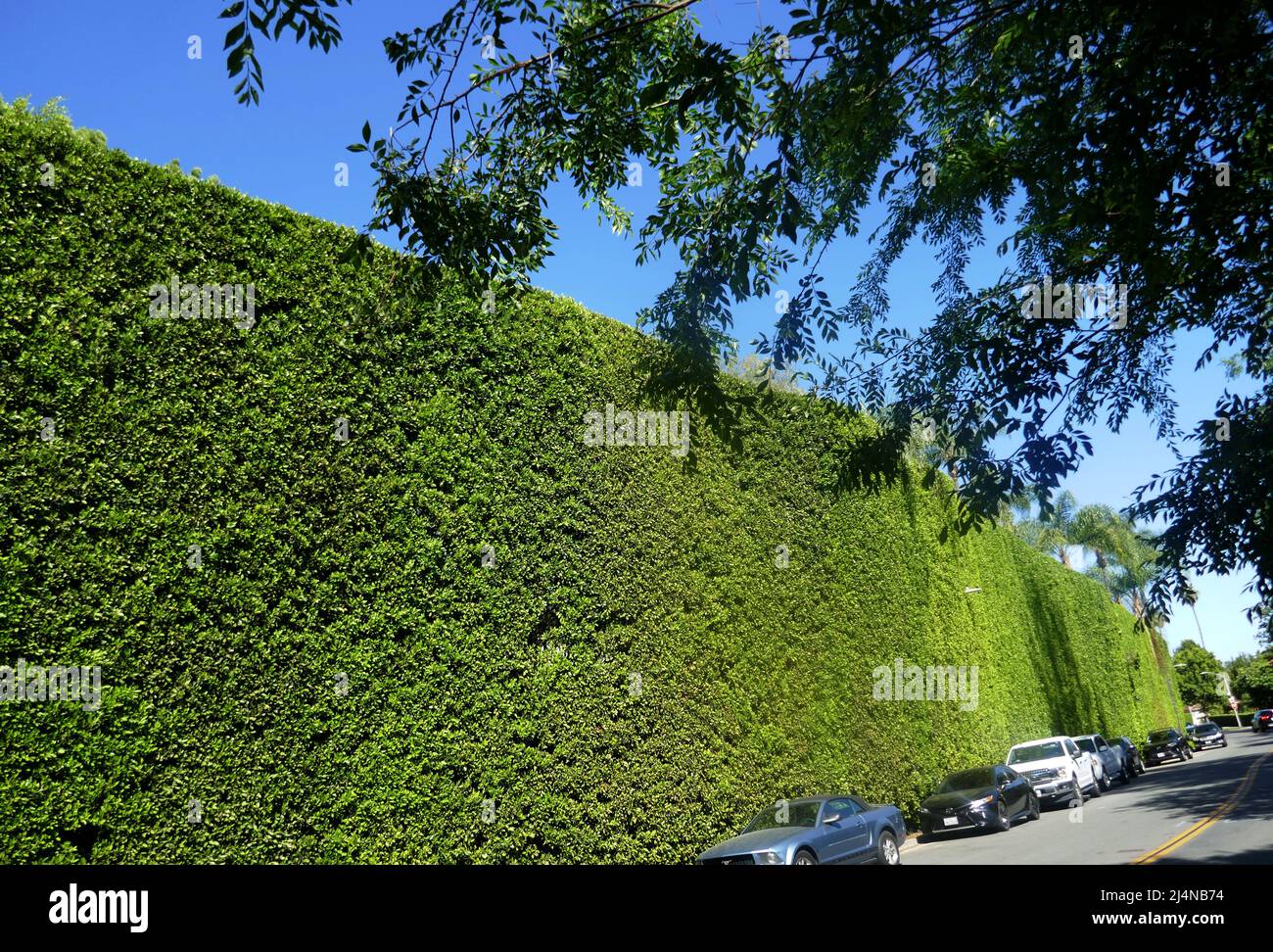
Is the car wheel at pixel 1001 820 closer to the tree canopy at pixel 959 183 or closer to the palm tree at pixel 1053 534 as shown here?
the tree canopy at pixel 959 183

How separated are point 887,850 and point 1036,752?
1230 centimetres

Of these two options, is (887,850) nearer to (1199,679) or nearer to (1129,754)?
(1129,754)

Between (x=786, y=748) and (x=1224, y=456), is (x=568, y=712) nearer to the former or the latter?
(x=786, y=748)

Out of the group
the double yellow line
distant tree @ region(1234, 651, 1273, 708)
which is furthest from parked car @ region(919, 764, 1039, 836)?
distant tree @ region(1234, 651, 1273, 708)

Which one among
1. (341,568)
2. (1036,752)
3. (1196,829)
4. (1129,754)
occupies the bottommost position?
(1129,754)

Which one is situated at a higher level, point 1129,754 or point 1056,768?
point 1056,768

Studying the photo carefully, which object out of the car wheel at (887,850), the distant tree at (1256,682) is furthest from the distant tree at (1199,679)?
the car wheel at (887,850)

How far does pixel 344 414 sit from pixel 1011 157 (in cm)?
762

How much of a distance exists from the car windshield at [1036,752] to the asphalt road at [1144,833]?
134 centimetres

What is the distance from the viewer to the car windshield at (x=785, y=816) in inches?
456

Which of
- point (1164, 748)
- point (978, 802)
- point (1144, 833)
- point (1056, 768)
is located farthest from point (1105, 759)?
point (1144, 833)

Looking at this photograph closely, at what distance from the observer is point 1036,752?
2217 centimetres

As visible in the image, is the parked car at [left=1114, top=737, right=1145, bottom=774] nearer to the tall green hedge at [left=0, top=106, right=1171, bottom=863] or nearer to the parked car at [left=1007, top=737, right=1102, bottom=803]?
the parked car at [left=1007, top=737, right=1102, bottom=803]

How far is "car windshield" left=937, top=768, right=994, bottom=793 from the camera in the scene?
17.5 meters
